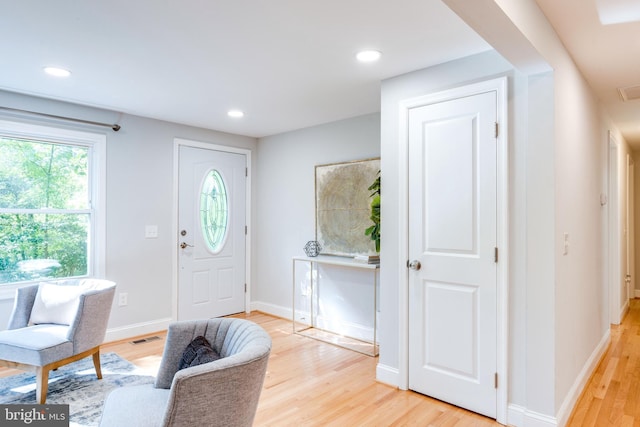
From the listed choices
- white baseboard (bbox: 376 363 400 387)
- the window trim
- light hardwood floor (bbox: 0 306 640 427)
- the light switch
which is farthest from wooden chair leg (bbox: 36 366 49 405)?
white baseboard (bbox: 376 363 400 387)

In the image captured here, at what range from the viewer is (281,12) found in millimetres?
1959

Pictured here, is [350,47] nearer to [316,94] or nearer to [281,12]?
[281,12]

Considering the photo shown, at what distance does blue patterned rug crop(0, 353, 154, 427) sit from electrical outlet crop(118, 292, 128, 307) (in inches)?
26.5

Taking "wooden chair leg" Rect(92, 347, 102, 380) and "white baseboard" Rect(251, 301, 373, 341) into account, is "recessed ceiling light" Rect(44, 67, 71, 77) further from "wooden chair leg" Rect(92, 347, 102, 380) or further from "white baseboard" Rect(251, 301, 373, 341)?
"white baseboard" Rect(251, 301, 373, 341)

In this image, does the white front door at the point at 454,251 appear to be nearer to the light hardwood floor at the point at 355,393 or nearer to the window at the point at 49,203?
the light hardwood floor at the point at 355,393

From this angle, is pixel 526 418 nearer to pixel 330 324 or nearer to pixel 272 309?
pixel 330 324

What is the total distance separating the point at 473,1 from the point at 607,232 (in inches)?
135

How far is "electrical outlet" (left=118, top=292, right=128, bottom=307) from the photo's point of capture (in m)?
3.92

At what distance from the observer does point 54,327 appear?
2.80 metres

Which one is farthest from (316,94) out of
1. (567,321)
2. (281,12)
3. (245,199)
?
(567,321)

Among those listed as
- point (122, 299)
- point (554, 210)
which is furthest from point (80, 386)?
point (554, 210)

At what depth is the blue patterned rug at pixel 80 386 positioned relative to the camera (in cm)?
251

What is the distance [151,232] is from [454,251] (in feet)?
10.2

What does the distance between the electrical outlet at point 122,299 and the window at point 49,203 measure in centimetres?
32
